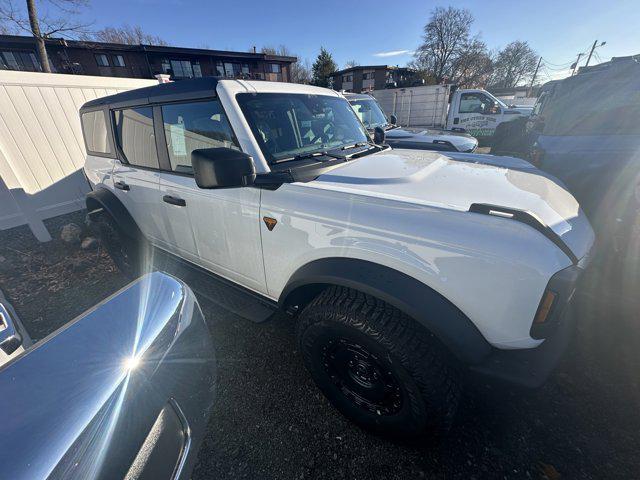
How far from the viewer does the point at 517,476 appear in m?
1.56

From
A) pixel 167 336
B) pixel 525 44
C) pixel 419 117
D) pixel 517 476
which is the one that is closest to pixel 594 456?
pixel 517 476

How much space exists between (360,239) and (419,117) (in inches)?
771

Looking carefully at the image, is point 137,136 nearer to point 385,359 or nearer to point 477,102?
point 385,359

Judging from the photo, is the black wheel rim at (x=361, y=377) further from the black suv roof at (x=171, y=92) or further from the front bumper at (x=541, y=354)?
the black suv roof at (x=171, y=92)

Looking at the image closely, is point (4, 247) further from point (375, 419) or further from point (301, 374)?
point (375, 419)

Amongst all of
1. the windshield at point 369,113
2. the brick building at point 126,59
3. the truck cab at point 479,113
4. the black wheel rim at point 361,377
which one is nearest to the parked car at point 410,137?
the windshield at point 369,113

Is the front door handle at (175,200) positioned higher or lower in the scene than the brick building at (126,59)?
lower

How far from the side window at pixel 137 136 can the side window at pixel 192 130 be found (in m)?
0.26

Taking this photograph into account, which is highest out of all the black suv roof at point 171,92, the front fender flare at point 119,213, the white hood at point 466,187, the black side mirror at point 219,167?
the black suv roof at point 171,92

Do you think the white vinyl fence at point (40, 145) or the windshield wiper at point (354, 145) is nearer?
the windshield wiper at point (354, 145)

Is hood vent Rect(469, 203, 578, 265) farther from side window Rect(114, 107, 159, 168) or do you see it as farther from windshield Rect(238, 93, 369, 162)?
side window Rect(114, 107, 159, 168)

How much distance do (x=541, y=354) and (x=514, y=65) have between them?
224ft

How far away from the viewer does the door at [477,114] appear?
A: 11766 millimetres

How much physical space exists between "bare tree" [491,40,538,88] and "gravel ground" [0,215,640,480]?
206 ft
